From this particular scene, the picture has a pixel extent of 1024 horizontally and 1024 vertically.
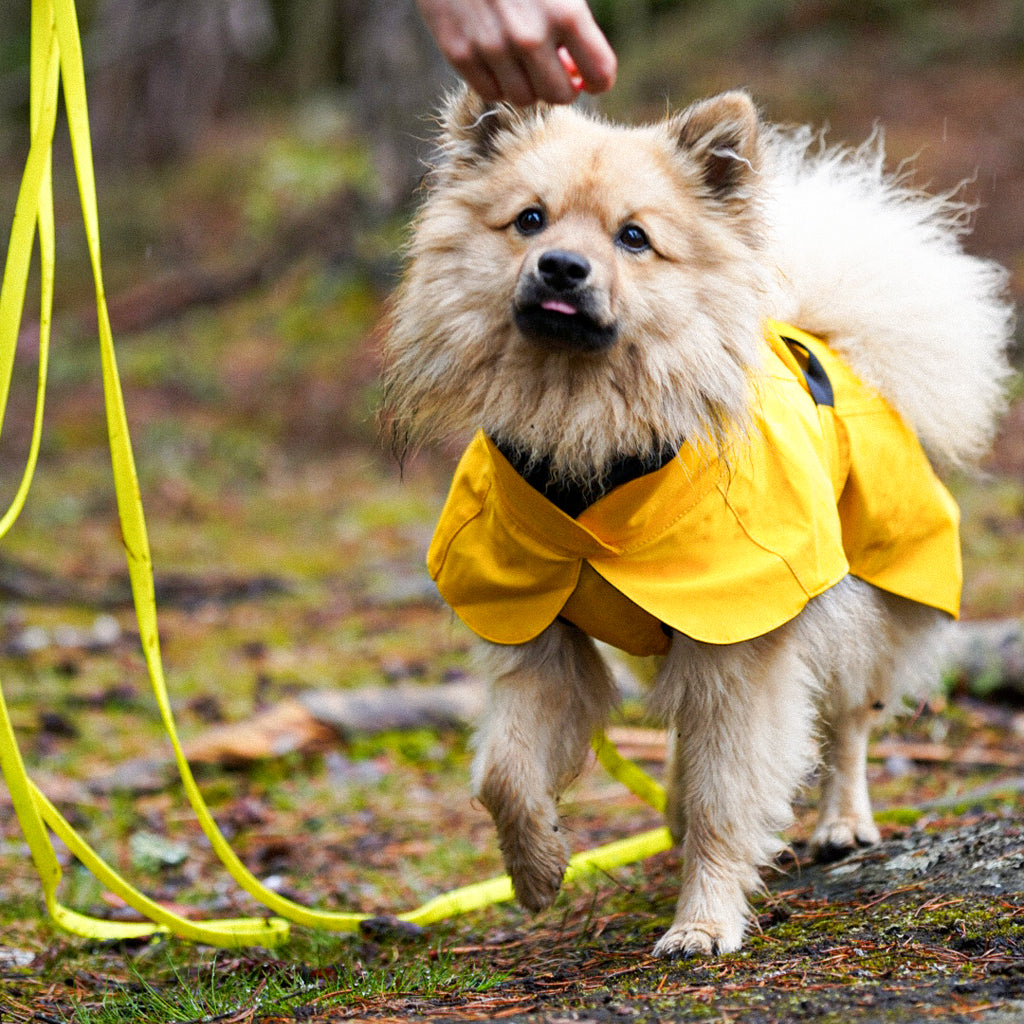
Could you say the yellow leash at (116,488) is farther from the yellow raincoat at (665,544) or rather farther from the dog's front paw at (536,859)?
the yellow raincoat at (665,544)

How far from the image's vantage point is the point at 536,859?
119 inches

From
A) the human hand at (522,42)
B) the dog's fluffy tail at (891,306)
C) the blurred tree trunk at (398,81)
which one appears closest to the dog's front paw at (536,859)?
the dog's fluffy tail at (891,306)

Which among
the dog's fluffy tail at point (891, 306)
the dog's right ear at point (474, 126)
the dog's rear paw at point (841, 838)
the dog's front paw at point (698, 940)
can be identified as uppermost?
the dog's right ear at point (474, 126)

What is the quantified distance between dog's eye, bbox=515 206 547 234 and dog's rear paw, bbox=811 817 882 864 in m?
2.03

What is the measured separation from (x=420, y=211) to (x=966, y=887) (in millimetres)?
2178

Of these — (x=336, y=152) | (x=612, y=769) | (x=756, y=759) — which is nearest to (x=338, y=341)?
(x=336, y=152)

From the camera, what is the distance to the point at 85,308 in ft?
49.8

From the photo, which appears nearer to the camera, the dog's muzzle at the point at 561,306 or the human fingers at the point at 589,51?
the human fingers at the point at 589,51

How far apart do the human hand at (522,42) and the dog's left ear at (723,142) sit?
1.14m

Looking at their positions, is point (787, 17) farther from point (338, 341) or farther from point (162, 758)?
point (162, 758)

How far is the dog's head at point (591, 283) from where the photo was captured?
2.89 metres

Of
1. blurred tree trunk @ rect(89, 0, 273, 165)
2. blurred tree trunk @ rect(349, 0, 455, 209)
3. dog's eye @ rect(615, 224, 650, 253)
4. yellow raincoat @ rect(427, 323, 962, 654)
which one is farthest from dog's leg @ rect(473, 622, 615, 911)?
blurred tree trunk @ rect(89, 0, 273, 165)

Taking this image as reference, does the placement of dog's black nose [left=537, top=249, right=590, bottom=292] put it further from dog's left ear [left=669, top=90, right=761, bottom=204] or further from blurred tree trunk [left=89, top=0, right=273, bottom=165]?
blurred tree trunk [left=89, top=0, right=273, bottom=165]

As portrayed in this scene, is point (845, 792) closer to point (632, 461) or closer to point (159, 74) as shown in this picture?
point (632, 461)
